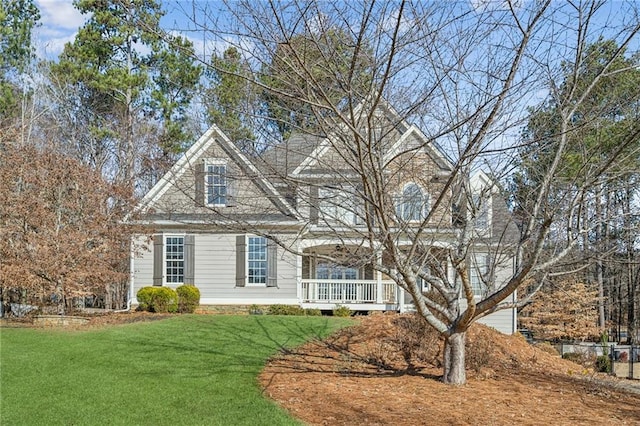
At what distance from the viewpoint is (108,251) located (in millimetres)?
14617

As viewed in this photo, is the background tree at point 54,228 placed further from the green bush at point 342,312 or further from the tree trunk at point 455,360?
the tree trunk at point 455,360

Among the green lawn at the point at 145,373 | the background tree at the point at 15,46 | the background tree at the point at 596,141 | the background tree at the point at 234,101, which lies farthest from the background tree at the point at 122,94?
the background tree at the point at 596,141

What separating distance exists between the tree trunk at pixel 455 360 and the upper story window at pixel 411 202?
151cm

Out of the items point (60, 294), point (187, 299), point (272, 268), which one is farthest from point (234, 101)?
point (272, 268)

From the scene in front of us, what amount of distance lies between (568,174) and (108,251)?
1071cm

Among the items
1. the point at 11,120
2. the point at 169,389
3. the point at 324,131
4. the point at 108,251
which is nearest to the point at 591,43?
the point at 324,131

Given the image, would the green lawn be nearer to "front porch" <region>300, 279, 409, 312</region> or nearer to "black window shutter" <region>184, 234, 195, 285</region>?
"black window shutter" <region>184, 234, 195, 285</region>

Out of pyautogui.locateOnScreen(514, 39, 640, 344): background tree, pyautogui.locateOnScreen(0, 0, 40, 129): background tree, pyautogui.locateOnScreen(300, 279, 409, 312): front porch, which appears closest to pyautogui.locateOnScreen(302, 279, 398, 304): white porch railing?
pyautogui.locateOnScreen(300, 279, 409, 312): front porch

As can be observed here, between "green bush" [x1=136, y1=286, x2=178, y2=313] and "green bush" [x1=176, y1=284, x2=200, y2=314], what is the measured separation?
14 centimetres

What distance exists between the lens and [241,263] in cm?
1767

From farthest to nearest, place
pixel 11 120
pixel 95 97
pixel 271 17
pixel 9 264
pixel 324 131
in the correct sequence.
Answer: pixel 95 97, pixel 11 120, pixel 9 264, pixel 324 131, pixel 271 17

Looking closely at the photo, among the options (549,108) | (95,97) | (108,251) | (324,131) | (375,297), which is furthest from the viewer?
(95,97)

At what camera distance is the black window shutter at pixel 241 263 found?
17.6 m

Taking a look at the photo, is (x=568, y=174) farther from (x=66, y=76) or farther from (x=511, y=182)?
(x=66, y=76)
